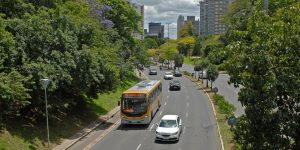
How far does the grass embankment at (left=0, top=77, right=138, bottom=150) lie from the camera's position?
21.1 meters

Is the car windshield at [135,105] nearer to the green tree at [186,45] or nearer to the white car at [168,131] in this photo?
the white car at [168,131]

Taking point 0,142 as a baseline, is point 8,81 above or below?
above

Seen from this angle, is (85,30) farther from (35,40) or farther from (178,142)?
(178,142)

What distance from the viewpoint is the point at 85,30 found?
29.6m

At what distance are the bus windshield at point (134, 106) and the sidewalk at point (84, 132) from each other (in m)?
2.68

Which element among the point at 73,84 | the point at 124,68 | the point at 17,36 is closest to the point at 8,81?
the point at 17,36

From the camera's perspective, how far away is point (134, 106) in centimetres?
3092

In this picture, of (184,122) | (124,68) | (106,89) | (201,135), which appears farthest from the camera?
(124,68)

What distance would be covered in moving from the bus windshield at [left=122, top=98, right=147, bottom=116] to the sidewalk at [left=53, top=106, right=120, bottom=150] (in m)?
2.68

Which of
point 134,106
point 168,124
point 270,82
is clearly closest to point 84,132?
point 134,106

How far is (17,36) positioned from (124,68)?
87.0ft

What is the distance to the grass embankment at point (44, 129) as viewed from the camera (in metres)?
21.1

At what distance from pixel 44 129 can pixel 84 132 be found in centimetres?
384

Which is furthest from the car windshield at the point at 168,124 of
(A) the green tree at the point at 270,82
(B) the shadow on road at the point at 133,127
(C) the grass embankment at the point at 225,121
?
(A) the green tree at the point at 270,82
